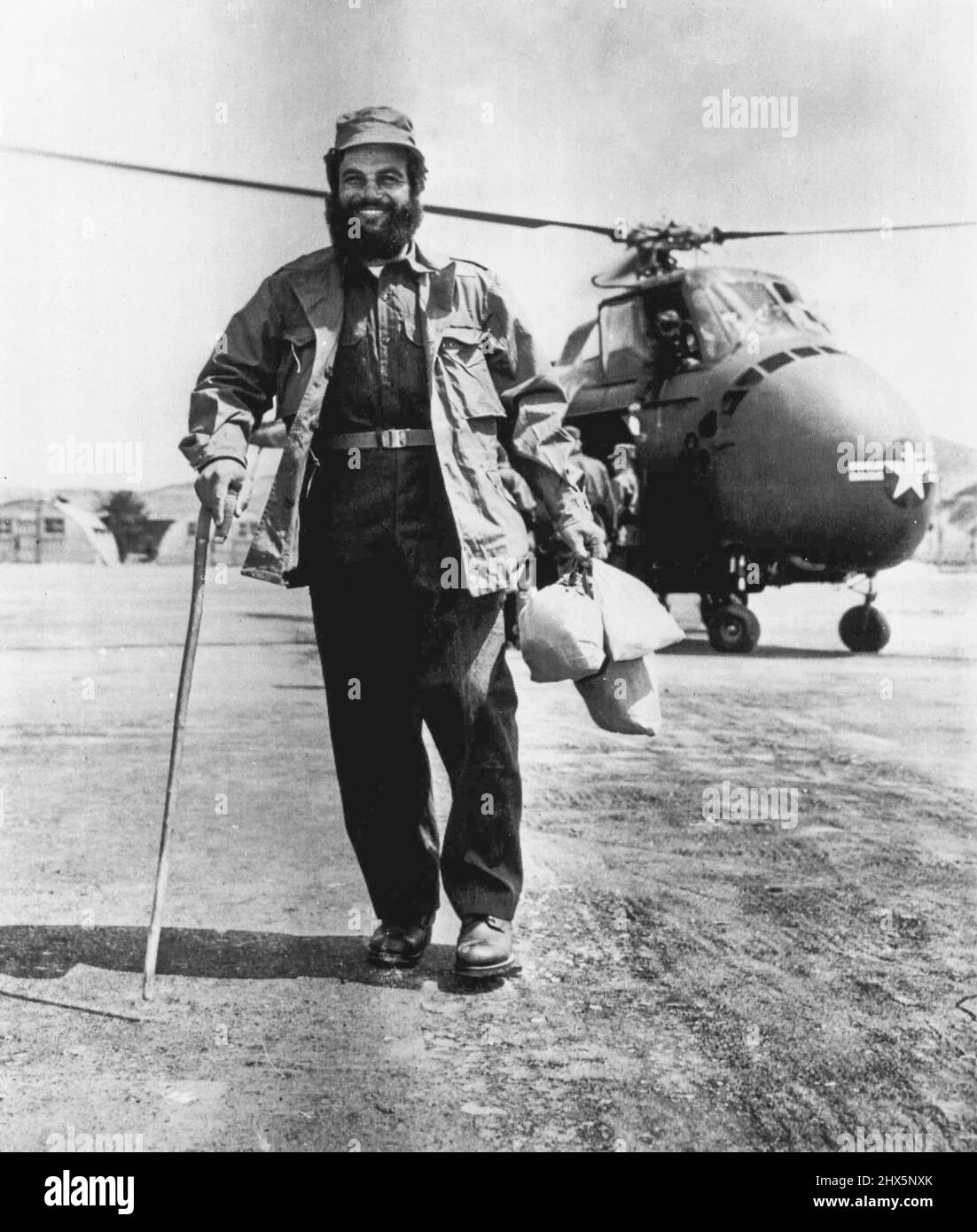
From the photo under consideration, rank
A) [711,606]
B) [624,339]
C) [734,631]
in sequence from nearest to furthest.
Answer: [734,631] → [711,606] → [624,339]

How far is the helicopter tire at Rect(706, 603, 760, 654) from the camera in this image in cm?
1362

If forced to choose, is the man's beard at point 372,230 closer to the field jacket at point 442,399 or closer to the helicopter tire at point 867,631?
the field jacket at point 442,399

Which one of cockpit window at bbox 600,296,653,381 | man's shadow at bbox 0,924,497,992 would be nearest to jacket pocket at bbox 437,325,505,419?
man's shadow at bbox 0,924,497,992

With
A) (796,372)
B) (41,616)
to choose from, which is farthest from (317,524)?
(41,616)

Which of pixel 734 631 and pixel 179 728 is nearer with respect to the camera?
pixel 179 728

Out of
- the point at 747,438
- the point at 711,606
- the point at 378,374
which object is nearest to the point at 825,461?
the point at 747,438

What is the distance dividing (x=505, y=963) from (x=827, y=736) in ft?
16.0

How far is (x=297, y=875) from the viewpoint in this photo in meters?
5.12

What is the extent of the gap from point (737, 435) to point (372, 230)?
960cm

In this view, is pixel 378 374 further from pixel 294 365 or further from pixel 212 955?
pixel 212 955

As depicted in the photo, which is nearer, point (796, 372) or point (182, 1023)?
point (182, 1023)

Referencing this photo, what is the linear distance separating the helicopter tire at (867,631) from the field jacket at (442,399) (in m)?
10.3

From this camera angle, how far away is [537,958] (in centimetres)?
419
